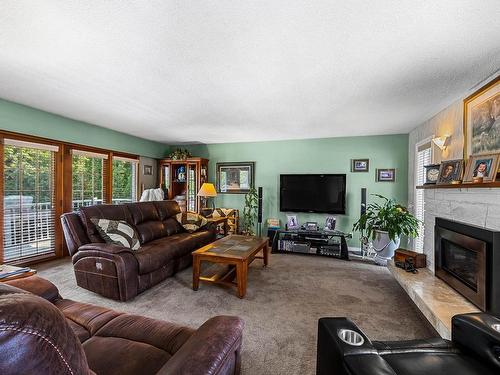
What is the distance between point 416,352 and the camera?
1.23m

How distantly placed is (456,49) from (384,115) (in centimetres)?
169

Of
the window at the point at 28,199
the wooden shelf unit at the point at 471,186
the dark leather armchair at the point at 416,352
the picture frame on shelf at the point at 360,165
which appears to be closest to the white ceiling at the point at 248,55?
the window at the point at 28,199

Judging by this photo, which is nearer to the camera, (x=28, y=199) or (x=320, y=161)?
(x=28, y=199)

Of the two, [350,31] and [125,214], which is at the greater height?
[350,31]

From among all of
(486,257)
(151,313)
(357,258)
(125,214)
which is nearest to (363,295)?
(486,257)

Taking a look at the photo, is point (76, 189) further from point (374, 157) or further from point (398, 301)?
point (374, 157)

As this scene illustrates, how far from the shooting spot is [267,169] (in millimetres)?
5371

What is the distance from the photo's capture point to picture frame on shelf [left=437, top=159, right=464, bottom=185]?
2.45 metres

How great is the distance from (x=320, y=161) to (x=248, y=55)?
11.3 ft

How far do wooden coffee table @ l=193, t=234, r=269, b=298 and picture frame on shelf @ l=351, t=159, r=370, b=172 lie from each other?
8.57 feet

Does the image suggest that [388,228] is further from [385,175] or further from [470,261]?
[470,261]

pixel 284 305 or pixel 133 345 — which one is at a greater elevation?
pixel 133 345

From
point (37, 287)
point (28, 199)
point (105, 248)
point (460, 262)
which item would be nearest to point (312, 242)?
point (460, 262)

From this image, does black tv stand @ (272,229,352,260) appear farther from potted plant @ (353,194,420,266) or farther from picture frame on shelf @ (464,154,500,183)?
picture frame on shelf @ (464,154,500,183)
